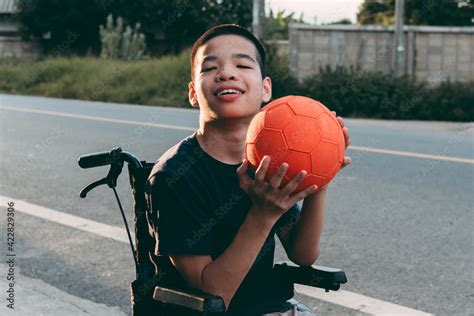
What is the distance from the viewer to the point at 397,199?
23.9 ft

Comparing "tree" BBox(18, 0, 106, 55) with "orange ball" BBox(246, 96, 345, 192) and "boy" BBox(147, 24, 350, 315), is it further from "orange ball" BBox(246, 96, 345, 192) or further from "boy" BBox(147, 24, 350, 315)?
"orange ball" BBox(246, 96, 345, 192)

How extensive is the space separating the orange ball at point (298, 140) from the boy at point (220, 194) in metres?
0.10

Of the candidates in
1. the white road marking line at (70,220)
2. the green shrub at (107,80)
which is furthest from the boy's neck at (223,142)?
the green shrub at (107,80)

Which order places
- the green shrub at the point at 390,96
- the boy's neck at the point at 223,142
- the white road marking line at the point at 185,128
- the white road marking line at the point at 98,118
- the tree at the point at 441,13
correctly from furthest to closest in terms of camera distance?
1. the tree at the point at 441,13
2. the green shrub at the point at 390,96
3. the white road marking line at the point at 98,118
4. the white road marking line at the point at 185,128
5. the boy's neck at the point at 223,142

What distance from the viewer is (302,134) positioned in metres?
2.08

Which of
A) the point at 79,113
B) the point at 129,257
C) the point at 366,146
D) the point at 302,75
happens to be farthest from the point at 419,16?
the point at 129,257

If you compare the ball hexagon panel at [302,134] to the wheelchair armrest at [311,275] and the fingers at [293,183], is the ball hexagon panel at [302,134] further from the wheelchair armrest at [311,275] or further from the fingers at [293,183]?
the wheelchair armrest at [311,275]

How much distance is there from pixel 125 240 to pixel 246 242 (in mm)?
3738

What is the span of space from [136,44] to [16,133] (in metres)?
21.3

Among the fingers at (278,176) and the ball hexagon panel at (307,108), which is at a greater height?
the ball hexagon panel at (307,108)

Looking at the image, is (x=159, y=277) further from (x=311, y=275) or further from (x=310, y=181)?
(x=310, y=181)

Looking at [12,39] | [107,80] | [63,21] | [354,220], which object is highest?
[63,21]

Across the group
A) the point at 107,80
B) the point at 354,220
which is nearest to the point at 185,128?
the point at 354,220

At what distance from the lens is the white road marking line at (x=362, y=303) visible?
14.4 feet
